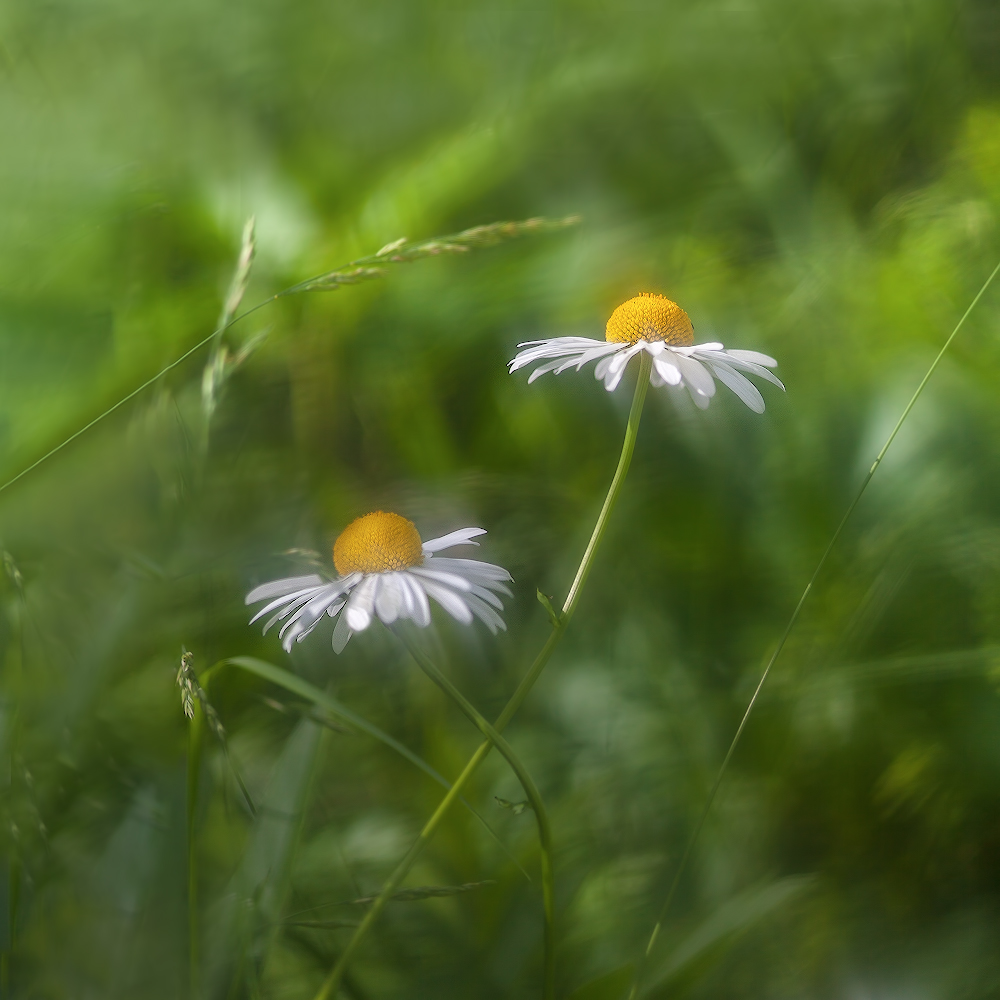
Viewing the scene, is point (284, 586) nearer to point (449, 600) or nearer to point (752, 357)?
point (449, 600)

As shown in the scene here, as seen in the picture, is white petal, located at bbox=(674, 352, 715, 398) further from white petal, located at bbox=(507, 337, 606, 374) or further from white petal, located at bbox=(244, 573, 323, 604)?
white petal, located at bbox=(244, 573, 323, 604)

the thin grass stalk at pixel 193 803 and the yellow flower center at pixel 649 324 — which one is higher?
the yellow flower center at pixel 649 324

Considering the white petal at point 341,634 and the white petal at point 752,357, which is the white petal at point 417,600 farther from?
the white petal at point 752,357

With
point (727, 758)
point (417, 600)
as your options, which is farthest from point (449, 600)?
point (727, 758)

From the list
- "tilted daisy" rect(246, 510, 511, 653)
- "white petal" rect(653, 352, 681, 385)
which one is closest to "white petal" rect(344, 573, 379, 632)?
"tilted daisy" rect(246, 510, 511, 653)

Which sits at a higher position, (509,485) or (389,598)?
(509,485)

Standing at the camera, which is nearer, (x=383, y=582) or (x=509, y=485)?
(x=383, y=582)

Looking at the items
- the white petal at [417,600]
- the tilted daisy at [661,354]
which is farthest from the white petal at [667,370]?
the white petal at [417,600]

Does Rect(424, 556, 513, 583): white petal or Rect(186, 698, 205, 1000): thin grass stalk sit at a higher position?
Rect(424, 556, 513, 583): white petal
